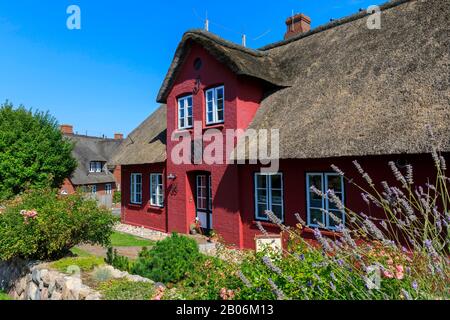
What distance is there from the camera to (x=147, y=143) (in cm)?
1633

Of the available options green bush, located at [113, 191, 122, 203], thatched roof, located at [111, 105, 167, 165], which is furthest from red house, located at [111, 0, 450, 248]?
green bush, located at [113, 191, 122, 203]

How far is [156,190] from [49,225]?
8.65 metres

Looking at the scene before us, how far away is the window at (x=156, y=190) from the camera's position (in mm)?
14930

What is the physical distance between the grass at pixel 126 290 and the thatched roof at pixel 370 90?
514 centimetres

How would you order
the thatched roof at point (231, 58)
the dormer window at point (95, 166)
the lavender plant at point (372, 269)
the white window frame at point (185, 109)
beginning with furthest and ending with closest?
1. the dormer window at point (95, 166)
2. the white window frame at point (185, 109)
3. the thatched roof at point (231, 58)
4. the lavender plant at point (372, 269)

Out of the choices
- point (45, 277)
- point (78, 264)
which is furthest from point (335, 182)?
point (45, 277)

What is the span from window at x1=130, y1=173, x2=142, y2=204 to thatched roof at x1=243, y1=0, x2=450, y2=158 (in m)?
8.03

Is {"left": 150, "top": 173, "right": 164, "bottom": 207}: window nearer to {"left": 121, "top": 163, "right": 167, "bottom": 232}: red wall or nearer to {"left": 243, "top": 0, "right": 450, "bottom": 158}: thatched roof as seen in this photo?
{"left": 121, "top": 163, "right": 167, "bottom": 232}: red wall

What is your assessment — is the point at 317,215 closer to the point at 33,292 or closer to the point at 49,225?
the point at 49,225

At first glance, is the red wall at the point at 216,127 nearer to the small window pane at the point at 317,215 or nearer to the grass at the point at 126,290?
the small window pane at the point at 317,215

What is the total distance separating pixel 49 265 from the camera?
6.25 metres

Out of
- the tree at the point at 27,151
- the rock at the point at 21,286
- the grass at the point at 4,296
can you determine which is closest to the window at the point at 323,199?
the rock at the point at 21,286
